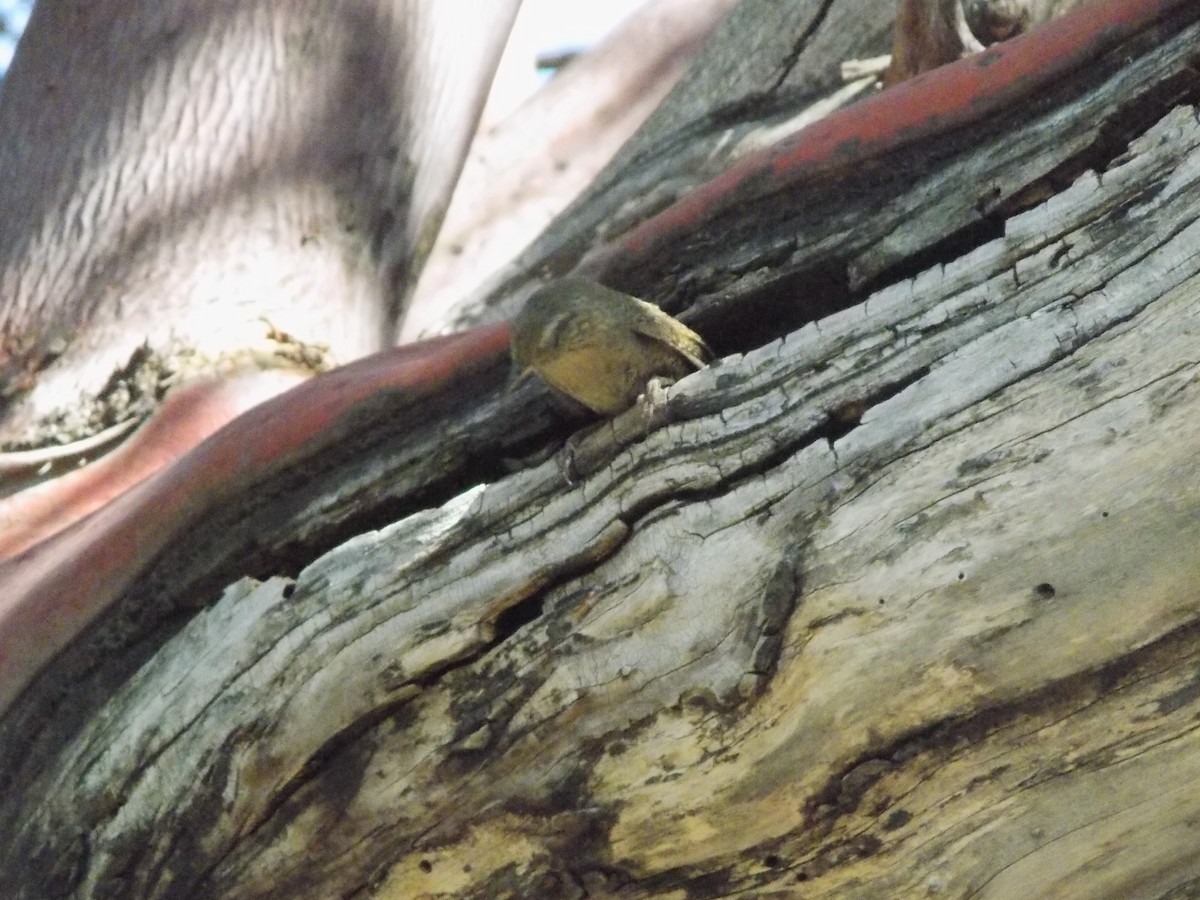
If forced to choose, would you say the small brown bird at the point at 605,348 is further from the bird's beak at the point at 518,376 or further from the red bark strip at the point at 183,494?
the red bark strip at the point at 183,494

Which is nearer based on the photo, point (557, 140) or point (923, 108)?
point (923, 108)

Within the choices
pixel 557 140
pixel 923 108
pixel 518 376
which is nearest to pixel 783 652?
pixel 518 376

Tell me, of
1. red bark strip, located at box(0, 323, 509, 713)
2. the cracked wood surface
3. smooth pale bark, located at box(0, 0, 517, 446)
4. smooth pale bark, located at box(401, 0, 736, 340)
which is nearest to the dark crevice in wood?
the cracked wood surface

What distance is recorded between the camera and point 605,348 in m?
2.01

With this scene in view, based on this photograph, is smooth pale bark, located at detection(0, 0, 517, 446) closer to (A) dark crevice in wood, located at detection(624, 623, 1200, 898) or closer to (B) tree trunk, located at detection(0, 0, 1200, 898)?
(B) tree trunk, located at detection(0, 0, 1200, 898)

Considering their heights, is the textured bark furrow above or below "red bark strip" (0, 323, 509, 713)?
above

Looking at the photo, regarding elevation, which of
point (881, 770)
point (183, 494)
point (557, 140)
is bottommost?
point (881, 770)

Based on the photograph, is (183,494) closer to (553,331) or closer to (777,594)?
(553,331)

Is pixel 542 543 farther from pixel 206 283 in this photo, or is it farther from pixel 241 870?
pixel 206 283

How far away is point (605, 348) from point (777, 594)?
456mm

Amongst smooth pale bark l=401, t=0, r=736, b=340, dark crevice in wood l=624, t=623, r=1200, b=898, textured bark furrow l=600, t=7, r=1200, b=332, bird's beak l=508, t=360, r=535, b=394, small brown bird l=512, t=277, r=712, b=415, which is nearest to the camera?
dark crevice in wood l=624, t=623, r=1200, b=898

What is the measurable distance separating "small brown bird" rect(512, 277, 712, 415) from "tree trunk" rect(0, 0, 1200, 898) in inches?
3.4

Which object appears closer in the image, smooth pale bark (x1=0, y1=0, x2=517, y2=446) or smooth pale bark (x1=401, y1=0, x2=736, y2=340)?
smooth pale bark (x1=0, y1=0, x2=517, y2=446)

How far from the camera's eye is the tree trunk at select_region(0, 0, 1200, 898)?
1.68 m
